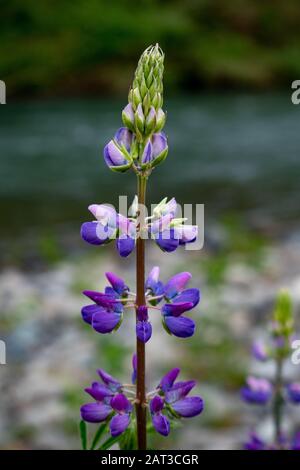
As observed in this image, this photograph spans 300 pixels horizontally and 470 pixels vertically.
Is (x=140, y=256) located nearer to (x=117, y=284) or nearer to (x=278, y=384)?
(x=117, y=284)

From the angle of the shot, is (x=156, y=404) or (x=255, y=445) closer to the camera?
(x=156, y=404)

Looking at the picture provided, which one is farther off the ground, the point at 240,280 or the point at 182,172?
the point at 182,172

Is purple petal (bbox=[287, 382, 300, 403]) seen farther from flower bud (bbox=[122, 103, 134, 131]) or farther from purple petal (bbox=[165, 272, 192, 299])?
flower bud (bbox=[122, 103, 134, 131])

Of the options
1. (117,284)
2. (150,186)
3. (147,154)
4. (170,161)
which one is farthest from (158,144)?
(170,161)

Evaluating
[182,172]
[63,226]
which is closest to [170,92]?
[182,172]

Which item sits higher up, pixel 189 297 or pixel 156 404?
pixel 189 297

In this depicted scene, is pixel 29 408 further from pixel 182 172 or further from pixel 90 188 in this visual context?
pixel 182 172
